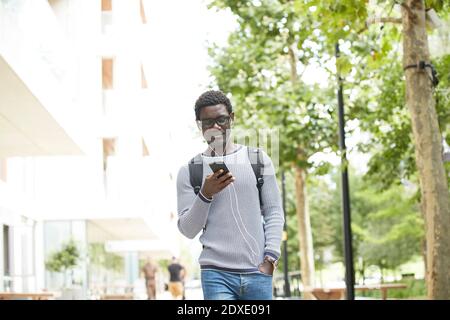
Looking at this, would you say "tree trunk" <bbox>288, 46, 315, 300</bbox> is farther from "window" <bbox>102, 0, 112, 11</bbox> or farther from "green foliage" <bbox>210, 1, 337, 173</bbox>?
"window" <bbox>102, 0, 112, 11</bbox>

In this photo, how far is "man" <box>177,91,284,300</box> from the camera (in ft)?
10.9

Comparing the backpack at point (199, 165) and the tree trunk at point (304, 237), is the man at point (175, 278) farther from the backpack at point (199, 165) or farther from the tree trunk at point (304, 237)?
the backpack at point (199, 165)

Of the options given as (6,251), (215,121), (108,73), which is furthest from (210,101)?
(108,73)

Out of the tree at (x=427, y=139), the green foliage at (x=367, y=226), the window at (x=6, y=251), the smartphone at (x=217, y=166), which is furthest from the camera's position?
the green foliage at (x=367, y=226)

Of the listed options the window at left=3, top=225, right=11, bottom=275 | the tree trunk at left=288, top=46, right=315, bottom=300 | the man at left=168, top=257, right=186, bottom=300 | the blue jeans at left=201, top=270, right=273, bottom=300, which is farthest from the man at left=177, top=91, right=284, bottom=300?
the tree trunk at left=288, top=46, right=315, bottom=300

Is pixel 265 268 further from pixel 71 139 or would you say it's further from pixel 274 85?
pixel 274 85

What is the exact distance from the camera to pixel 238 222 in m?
3.36

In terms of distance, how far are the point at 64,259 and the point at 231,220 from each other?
2317 cm

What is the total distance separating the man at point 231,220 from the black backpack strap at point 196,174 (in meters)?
0.01

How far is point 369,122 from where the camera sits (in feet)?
64.5

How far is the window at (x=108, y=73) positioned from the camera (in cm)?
3473

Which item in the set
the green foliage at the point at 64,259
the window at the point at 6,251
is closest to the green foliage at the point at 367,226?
the green foliage at the point at 64,259

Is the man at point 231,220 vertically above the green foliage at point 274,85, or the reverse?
the green foliage at point 274,85
